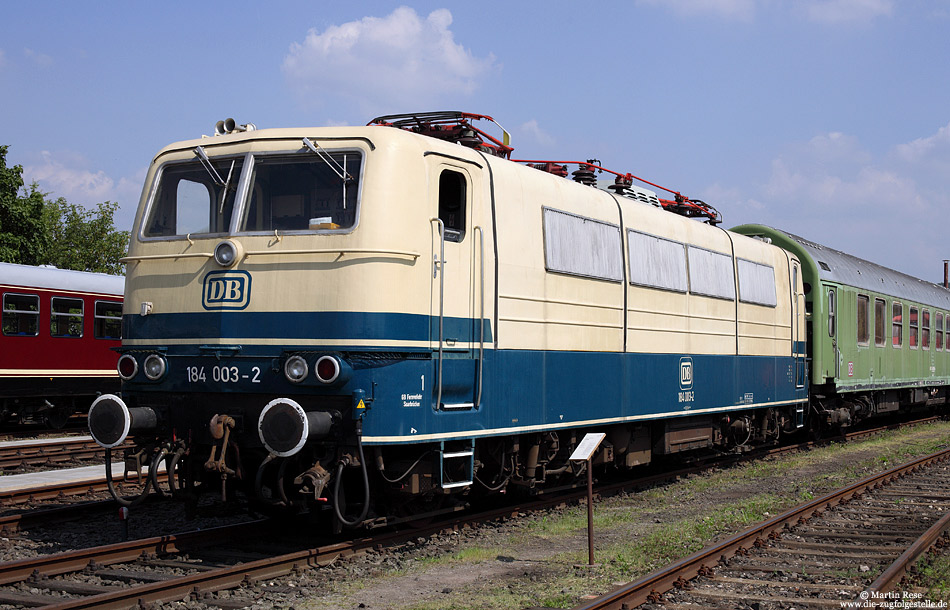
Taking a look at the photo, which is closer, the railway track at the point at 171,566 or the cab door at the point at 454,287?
the railway track at the point at 171,566

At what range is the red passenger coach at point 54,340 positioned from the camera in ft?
63.6

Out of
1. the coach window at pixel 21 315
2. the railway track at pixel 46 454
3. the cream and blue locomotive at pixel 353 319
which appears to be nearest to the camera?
the cream and blue locomotive at pixel 353 319

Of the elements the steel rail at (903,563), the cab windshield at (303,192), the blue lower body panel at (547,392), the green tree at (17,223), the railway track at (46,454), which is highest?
the green tree at (17,223)

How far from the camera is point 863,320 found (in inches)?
829

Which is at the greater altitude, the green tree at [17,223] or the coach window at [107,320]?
the green tree at [17,223]

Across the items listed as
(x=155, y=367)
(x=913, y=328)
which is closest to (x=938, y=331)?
(x=913, y=328)

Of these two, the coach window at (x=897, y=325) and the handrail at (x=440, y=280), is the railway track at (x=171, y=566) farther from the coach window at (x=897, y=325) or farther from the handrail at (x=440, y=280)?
the coach window at (x=897, y=325)

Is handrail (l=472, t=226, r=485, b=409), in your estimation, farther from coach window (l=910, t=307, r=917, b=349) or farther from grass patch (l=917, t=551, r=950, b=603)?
coach window (l=910, t=307, r=917, b=349)

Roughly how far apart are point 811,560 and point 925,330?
65.2 ft

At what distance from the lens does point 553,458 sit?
34.7 ft

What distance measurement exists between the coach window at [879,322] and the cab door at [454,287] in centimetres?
1588

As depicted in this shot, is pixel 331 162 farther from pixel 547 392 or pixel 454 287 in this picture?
pixel 547 392

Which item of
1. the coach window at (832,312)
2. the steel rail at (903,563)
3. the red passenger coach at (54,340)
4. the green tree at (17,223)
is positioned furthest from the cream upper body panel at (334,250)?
the green tree at (17,223)

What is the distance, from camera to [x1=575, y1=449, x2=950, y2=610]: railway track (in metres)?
6.93
